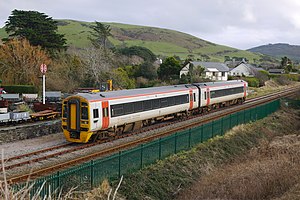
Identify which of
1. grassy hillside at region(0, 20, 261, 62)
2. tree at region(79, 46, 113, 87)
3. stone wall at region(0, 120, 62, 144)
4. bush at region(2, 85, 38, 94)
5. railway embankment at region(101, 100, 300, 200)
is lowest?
railway embankment at region(101, 100, 300, 200)

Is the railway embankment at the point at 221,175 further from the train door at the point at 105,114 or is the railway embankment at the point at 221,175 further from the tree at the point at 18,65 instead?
the tree at the point at 18,65

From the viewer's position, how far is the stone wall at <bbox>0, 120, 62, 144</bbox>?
63.3ft

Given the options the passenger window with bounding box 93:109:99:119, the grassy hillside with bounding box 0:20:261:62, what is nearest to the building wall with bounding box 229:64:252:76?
the grassy hillside with bounding box 0:20:261:62

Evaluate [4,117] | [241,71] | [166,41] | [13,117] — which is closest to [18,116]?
[13,117]

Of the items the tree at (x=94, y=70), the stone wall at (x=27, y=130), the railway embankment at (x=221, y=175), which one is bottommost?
the railway embankment at (x=221, y=175)

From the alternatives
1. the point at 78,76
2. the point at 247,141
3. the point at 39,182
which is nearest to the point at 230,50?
the point at 78,76

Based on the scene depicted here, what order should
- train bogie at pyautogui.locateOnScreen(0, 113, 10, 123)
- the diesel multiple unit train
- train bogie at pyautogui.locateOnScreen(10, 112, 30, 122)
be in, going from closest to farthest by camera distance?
the diesel multiple unit train
train bogie at pyautogui.locateOnScreen(0, 113, 10, 123)
train bogie at pyautogui.locateOnScreen(10, 112, 30, 122)

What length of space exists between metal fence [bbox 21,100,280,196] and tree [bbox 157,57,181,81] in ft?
105

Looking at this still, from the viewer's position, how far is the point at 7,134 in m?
19.3

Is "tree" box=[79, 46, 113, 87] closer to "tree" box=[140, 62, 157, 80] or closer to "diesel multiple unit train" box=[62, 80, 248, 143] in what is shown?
"tree" box=[140, 62, 157, 80]


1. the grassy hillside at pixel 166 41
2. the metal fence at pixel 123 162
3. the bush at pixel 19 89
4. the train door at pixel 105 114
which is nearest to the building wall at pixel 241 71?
the grassy hillside at pixel 166 41

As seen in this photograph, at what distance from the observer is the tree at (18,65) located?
1379 inches

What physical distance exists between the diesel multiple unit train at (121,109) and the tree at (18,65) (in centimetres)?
1637

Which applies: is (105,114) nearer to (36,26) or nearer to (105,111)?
(105,111)
